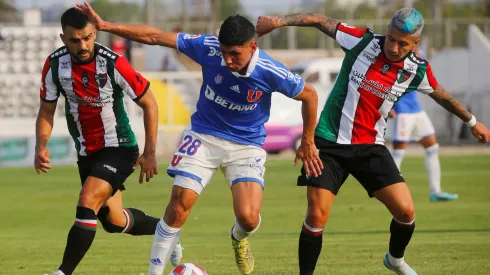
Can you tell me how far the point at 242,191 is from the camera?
8516mm

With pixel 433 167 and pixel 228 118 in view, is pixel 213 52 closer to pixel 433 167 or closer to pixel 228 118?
pixel 228 118

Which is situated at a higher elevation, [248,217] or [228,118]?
[228,118]

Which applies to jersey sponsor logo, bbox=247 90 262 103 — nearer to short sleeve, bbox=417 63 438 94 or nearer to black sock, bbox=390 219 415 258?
short sleeve, bbox=417 63 438 94

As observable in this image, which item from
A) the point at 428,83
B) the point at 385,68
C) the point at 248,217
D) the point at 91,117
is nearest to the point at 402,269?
the point at 248,217

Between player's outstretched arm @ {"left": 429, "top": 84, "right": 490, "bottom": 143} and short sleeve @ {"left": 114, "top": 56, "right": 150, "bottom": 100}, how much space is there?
2.53 metres

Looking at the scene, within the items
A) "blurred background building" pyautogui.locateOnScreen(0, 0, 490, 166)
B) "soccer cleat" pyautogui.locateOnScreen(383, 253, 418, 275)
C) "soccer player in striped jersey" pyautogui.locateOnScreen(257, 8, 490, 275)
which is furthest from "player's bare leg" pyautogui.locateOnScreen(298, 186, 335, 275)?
"blurred background building" pyautogui.locateOnScreen(0, 0, 490, 166)

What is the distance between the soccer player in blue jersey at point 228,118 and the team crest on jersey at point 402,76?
810mm

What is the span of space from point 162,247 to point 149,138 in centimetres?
105

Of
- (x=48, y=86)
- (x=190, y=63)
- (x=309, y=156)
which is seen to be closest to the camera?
(x=309, y=156)

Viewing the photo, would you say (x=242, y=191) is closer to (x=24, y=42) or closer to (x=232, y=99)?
(x=232, y=99)

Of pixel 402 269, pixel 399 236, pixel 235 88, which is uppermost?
pixel 235 88

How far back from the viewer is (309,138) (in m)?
8.31

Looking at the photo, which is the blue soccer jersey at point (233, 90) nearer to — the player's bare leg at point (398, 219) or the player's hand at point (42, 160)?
the player's bare leg at point (398, 219)

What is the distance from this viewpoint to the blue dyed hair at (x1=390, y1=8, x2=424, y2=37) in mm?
8312
